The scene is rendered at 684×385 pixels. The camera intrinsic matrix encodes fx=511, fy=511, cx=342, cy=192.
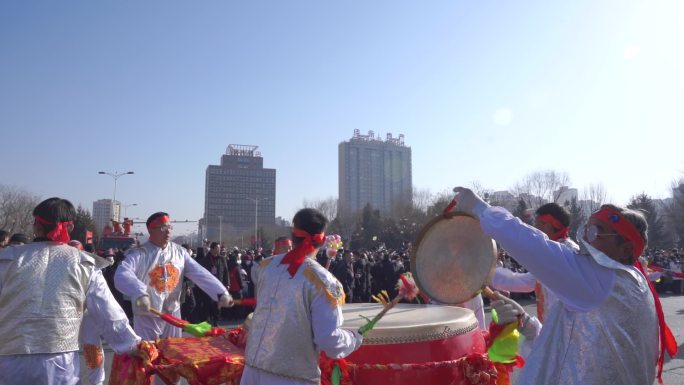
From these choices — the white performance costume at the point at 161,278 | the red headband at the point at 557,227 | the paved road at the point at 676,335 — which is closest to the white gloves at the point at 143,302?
the white performance costume at the point at 161,278

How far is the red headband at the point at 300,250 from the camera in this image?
3.11 metres

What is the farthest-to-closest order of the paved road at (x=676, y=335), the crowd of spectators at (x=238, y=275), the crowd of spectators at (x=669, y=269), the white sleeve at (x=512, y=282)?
the crowd of spectators at (x=669, y=269), the crowd of spectators at (x=238, y=275), the paved road at (x=676, y=335), the white sleeve at (x=512, y=282)

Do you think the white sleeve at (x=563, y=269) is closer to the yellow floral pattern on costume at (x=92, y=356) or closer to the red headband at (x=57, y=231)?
the red headband at (x=57, y=231)

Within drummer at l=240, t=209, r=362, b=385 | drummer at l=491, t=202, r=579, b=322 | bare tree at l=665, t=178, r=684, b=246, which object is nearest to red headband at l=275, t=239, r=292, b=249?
drummer at l=491, t=202, r=579, b=322

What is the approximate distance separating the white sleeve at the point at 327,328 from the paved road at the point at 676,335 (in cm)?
424

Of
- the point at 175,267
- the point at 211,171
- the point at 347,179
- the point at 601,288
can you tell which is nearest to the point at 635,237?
the point at 601,288

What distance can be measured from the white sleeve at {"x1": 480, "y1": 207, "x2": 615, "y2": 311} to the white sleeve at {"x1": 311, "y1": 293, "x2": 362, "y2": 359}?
47.1 inches

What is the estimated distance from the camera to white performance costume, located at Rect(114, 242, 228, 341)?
16.0 feet

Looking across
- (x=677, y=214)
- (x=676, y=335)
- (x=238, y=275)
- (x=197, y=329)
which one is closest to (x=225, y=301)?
(x=197, y=329)

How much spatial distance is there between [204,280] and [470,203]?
→ 3.40 m

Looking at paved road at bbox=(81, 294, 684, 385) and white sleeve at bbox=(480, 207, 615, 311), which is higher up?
white sleeve at bbox=(480, 207, 615, 311)

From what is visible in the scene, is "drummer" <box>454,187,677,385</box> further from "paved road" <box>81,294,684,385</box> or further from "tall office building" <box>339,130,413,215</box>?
"tall office building" <box>339,130,413,215</box>

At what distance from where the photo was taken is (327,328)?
2955mm

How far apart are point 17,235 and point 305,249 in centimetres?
843
